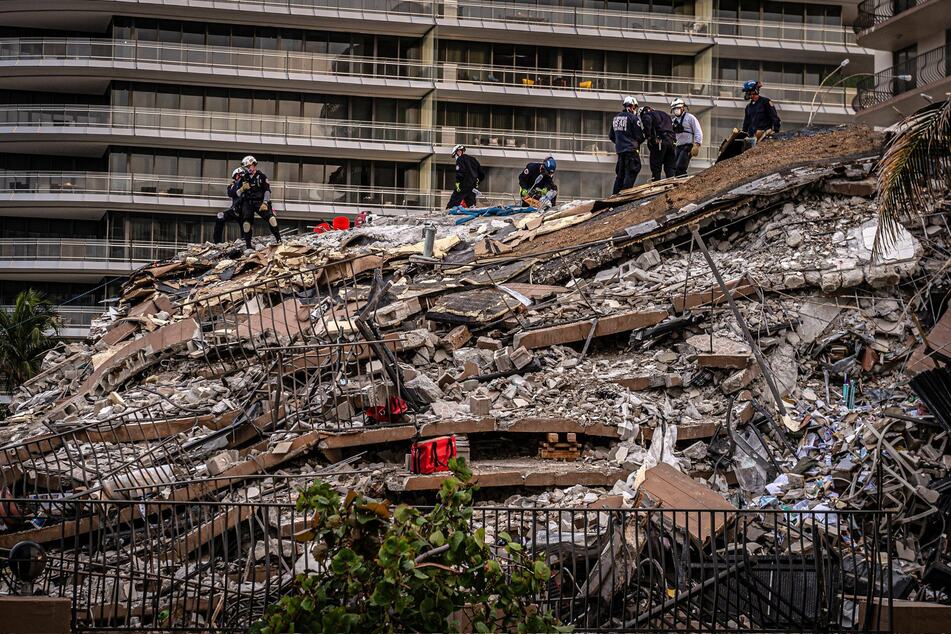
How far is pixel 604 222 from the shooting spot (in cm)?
1838

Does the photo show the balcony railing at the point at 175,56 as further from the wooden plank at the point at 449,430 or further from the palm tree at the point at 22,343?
the wooden plank at the point at 449,430

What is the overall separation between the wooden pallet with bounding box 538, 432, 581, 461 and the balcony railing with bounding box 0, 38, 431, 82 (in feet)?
103

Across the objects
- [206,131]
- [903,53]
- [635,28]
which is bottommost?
[206,131]

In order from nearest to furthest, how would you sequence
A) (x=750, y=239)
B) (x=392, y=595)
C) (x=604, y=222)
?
(x=392, y=595)
(x=750, y=239)
(x=604, y=222)

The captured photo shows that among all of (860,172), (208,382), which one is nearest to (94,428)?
(208,382)

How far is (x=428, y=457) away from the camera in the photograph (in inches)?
478

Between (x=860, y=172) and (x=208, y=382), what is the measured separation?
9180 mm

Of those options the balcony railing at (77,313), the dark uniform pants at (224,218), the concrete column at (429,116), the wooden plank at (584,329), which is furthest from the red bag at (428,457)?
the balcony railing at (77,313)

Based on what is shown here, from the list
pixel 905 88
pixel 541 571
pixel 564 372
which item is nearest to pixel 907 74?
pixel 905 88

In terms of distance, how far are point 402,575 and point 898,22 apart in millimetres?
34405

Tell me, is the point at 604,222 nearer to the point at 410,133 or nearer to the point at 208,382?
the point at 208,382

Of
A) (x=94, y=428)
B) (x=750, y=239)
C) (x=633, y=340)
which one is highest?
(x=750, y=239)

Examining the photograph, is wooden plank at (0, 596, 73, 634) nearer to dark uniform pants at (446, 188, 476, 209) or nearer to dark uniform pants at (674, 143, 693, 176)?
dark uniform pants at (674, 143, 693, 176)

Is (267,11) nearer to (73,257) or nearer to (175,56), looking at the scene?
(175,56)
